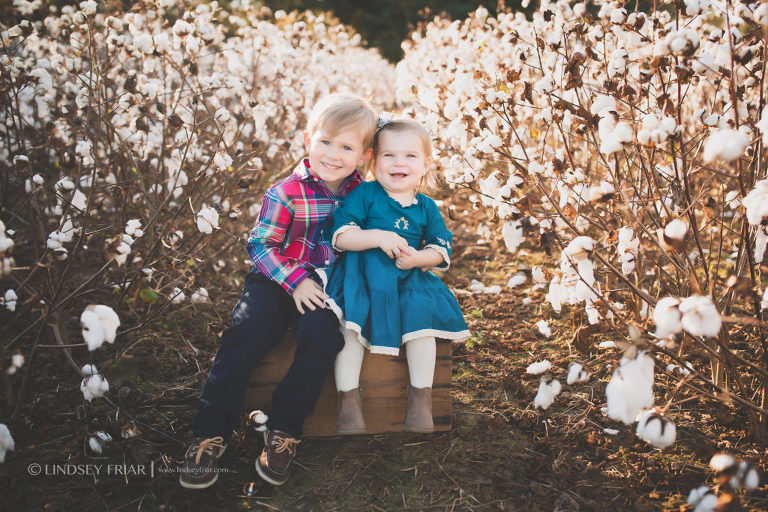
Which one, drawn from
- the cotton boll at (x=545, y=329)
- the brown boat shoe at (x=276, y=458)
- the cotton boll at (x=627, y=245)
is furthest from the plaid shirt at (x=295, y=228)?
the cotton boll at (x=627, y=245)

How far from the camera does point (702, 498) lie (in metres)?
1.28

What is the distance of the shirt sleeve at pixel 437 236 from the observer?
205 centimetres

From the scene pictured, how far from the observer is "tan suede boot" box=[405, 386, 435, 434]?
181 centimetres

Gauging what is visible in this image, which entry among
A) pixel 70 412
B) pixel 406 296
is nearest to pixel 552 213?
pixel 406 296

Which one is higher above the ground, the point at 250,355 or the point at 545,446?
the point at 250,355

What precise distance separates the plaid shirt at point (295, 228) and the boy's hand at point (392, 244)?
241 mm

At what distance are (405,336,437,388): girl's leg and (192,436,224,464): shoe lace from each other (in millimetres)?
645

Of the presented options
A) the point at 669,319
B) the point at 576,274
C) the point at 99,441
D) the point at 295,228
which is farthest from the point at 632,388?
the point at 99,441

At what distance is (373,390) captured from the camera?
6.31ft

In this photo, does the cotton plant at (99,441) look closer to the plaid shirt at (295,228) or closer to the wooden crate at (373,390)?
the wooden crate at (373,390)

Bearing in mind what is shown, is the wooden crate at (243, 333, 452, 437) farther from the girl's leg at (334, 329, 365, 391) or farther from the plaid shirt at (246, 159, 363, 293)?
the plaid shirt at (246, 159, 363, 293)

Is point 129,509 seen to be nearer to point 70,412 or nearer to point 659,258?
point 70,412

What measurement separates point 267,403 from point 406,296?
0.62m

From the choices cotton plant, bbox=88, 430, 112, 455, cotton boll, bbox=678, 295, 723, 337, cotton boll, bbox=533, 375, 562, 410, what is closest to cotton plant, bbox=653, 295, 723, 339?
cotton boll, bbox=678, 295, 723, 337
